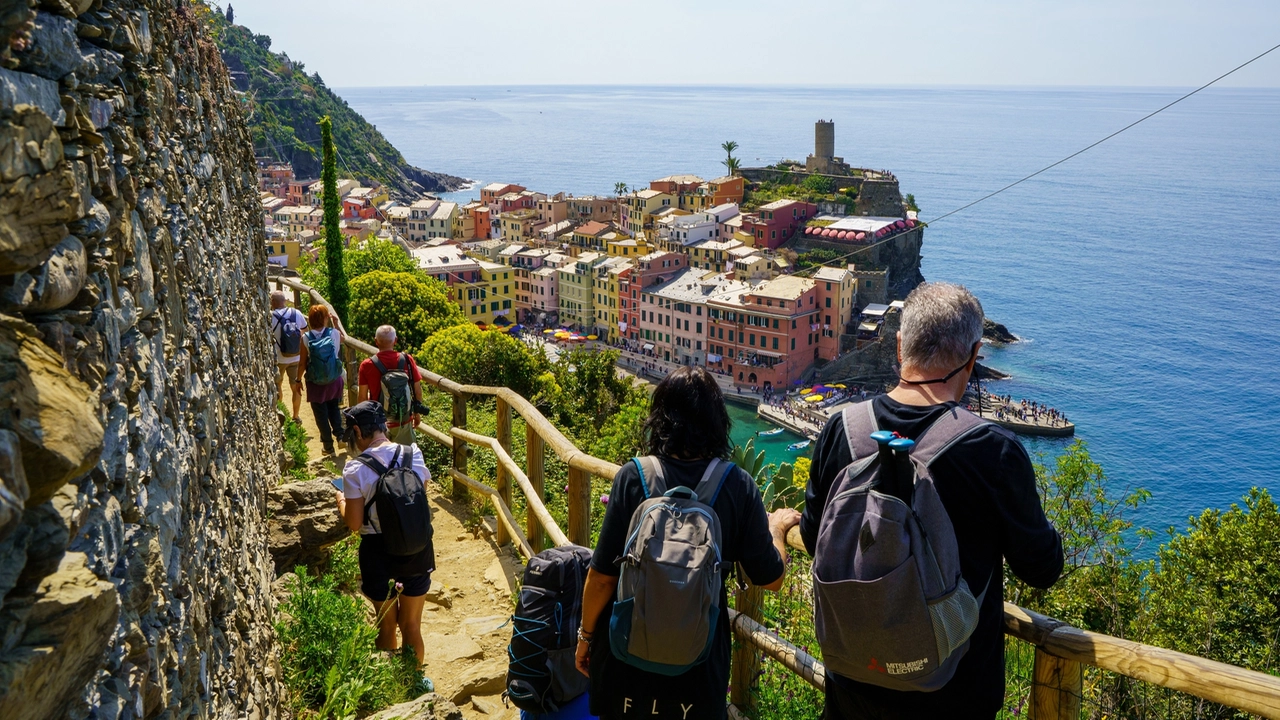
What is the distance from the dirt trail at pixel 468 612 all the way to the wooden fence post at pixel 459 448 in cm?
9

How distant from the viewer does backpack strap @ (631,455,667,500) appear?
92.6 inches

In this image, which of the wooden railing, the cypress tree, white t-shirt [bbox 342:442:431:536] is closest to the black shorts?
white t-shirt [bbox 342:442:431:536]

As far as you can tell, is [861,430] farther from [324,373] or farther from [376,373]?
[324,373]

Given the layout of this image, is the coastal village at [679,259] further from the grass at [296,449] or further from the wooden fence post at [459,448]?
the wooden fence post at [459,448]

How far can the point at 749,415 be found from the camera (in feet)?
170

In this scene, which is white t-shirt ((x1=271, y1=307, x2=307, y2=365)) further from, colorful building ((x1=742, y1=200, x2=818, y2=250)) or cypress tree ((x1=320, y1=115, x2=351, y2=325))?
colorful building ((x1=742, y1=200, x2=818, y2=250))

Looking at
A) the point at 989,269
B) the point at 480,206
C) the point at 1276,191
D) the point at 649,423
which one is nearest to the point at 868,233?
the point at 989,269

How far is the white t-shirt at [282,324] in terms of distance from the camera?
7.16 meters

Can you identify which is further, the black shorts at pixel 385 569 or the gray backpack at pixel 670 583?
the black shorts at pixel 385 569

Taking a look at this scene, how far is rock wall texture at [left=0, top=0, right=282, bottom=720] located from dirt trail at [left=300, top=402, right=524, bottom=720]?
3.08 ft

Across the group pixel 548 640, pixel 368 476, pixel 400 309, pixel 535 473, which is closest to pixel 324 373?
pixel 535 473

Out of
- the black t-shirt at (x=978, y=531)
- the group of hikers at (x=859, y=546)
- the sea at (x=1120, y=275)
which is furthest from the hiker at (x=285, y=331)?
the sea at (x=1120, y=275)

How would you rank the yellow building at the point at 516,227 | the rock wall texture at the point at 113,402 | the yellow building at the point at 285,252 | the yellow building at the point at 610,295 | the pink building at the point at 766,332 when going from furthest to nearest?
the yellow building at the point at 516,227, the yellow building at the point at 610,295, the yellow building at the point at 285,252, the pink building at the point at 766,332, the rock wall texture at the point at 113,402

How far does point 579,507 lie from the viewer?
395cm
